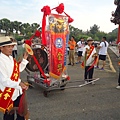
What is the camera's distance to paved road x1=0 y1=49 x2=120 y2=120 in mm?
3826

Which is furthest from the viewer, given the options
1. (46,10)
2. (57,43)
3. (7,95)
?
(57,43)

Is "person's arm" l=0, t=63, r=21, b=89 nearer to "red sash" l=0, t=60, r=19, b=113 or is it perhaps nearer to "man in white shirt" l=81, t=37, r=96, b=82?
"red sash" l=0, t=60, r=19, b=113

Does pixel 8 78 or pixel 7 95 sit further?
pixel 7 95

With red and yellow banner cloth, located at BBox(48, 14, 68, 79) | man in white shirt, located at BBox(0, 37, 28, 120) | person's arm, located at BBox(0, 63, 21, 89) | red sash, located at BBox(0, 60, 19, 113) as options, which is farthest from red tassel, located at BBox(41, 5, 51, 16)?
person's arm, located at BBox(0, 63, 21, 89)

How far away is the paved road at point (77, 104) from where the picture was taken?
3.83m

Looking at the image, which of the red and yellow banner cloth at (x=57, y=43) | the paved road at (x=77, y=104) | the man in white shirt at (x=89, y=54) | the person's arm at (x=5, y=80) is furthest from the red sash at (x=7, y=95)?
the man in white shirt at (x=89, y=54)

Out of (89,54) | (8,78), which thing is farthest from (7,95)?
(89,54)

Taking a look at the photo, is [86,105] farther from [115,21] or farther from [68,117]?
[115,21]

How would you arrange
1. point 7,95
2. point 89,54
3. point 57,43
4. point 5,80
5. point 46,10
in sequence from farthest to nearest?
point 89,54 → point 57,43 → point 46,10 → point 7,95 → point 5,80

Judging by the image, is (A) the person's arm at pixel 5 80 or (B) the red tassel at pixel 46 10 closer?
(A) the person's arm at pixel 5 80

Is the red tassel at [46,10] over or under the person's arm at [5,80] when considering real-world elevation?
over

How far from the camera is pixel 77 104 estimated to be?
447cm

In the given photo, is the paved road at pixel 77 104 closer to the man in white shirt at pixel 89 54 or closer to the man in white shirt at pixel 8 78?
the man in white shirt at pixel 89 54

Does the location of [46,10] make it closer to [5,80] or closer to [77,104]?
[77,104]
